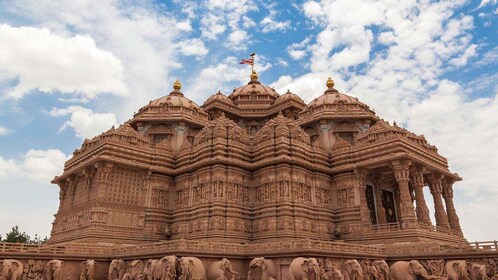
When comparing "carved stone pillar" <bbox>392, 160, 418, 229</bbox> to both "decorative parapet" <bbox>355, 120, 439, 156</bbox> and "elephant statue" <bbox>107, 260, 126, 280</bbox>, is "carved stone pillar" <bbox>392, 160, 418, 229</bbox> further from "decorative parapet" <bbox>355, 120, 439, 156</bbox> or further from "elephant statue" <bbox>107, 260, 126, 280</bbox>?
"elephant statue" <bbox>107, 260, 126, 280</bbox>

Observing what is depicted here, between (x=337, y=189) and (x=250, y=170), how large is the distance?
7.35 meters

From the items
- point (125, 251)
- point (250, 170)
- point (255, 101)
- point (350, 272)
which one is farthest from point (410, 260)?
point (255, 101)

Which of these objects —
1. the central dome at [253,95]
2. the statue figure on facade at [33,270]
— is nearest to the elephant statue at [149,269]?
the statue figure on facade at [33,270]

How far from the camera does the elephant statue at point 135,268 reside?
1894cm

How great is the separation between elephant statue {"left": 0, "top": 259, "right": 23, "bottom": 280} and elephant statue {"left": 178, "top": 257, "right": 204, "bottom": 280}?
8.46m

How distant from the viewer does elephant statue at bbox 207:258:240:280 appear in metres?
17.8

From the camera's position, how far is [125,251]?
21.4m

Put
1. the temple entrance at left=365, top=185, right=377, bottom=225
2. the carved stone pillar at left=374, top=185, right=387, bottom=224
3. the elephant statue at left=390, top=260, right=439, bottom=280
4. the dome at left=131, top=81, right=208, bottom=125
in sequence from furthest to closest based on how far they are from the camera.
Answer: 1. the dome at left=131, top=81, right=208, bottom=125
2. the carved stone pillar at left=374, top=185, right=387, bottom=224
3. the temple entrance at left=365, top=185, right=377, bottom=225
4. the elephant statue at left=390, top=260, right=439, bottom=280

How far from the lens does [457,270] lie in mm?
17938

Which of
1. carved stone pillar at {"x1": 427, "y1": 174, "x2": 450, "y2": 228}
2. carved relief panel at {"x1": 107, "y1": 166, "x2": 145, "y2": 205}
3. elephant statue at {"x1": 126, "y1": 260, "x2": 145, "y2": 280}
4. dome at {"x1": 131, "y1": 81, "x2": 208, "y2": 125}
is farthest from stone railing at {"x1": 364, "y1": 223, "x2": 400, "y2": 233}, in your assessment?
dome at {"x1": 131, "y1": 81, "x2": 208, "y2": 125}

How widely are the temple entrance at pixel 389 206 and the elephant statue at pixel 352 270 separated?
13.1 m

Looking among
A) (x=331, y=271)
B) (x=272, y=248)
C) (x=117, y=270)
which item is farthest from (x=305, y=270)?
(x=117, y=270)

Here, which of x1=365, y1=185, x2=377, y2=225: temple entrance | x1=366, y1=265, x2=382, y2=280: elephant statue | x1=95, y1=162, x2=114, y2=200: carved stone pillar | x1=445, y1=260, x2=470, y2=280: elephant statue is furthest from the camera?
x1=365, y1=185, x2=377, y2=225: temple entrance

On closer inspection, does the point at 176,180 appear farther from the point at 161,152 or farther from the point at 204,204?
the point at 204,204
